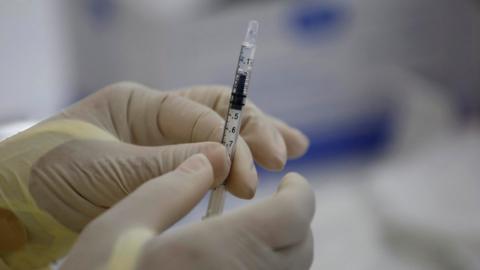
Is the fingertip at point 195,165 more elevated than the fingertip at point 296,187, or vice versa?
the fingertip at point 195,165

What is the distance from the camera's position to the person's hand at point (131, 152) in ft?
2.19

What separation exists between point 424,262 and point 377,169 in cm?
61

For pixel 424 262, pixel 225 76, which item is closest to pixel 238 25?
pixel 225 76

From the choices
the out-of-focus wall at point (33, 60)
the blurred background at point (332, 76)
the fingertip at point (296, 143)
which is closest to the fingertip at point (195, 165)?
the fingertip at point (296, 143)

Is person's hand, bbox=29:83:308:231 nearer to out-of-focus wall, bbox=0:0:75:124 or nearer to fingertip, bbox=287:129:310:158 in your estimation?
fingertip, bbox=287:129:310:158

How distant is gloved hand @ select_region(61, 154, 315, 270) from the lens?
0.50 m

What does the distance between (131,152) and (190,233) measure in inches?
8.4

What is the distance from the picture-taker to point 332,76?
2.05 meters

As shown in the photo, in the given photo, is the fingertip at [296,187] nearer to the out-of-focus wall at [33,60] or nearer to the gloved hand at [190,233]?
the gloved hand at [190,233]

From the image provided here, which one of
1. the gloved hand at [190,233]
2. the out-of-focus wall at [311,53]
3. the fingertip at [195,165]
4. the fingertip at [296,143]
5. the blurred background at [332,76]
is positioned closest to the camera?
the gloved hand at [190,233]

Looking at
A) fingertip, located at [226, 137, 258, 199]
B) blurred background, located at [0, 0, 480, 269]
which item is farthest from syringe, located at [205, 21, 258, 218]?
blurred background, located at [0, 0, 480, 269]

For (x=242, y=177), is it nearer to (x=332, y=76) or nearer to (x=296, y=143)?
(x=296, y=143)

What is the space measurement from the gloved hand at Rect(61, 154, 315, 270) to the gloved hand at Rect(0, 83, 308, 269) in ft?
0.28

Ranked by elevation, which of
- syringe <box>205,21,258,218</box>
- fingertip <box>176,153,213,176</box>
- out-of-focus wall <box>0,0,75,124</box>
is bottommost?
out-of-focus wall <box>0,0,75,124</box>
